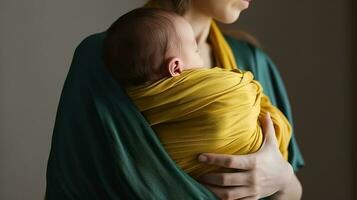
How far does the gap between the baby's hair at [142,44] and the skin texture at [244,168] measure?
0.55ft

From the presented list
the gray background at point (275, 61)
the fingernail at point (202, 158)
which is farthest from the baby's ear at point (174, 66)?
the gray background at point (275, 61)

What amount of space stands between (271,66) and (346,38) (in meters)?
0.38

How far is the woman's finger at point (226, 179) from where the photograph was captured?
863 mm

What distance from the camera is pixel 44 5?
1537 millimetres

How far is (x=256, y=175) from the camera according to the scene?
36.3 inches

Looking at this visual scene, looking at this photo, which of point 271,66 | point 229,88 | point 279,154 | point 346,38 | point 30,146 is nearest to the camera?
point 229,88

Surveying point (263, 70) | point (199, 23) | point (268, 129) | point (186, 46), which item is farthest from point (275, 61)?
point (186, 46)

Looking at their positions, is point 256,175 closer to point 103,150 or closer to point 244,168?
point 244,168

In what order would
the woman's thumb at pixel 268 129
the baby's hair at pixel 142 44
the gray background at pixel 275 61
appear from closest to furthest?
the baby's hair at pixel 142 44, the woman's thumb at pixel 268 129, the gray background at pixel 275 61

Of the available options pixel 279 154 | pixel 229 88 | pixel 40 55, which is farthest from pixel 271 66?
pixel 40 55

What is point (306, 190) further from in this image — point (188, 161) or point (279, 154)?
point (188, 161)

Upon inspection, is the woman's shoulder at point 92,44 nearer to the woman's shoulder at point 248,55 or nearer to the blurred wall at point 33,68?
the woman's shoulder at point 248,55

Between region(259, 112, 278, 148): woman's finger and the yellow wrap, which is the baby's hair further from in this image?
region(259, 112, 278, 148): woman's finger

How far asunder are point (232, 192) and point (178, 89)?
211 mm
